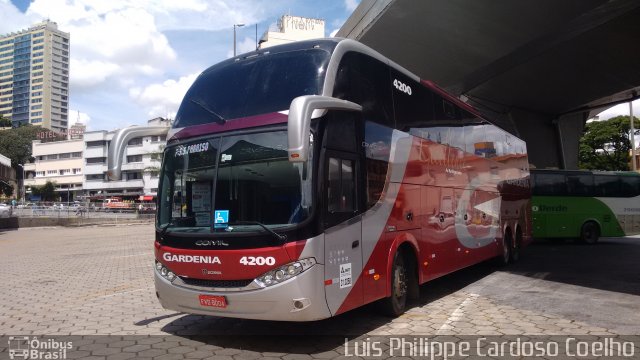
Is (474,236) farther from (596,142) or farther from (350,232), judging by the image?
(596,142)

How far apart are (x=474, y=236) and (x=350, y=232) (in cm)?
548

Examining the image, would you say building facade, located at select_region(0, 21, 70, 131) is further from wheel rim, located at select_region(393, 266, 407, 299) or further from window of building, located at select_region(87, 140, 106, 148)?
wheel rim, located at select_region(393, 266, 407, 299)

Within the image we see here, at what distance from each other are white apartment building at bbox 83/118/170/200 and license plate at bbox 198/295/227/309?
6534 cm

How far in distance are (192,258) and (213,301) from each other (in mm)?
580


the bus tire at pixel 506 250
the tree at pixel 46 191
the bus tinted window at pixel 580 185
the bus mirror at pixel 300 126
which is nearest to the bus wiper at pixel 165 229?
the bus mirror at pixel 300 126

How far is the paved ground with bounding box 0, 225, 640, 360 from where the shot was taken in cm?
576

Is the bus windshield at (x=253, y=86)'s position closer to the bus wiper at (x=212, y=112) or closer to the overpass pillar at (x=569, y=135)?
the bus wiper at (x=212, y=112)

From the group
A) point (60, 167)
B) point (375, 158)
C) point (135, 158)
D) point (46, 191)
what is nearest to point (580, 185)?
point (375, 158)

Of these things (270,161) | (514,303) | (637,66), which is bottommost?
(514,303)

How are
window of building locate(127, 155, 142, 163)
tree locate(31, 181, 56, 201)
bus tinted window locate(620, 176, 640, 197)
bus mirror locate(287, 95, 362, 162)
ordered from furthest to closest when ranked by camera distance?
1. tree locate(31, 181, 56, 201)
2. window of building locate(127, 155, 142, 163)
3. bus tinted window locate(620, 176, 640, 197)
4. bus mirror locate(287, 95, 362, 162)

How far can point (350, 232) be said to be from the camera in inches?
233

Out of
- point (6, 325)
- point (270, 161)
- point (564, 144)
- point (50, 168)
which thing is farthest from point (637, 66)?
point (50, 168)

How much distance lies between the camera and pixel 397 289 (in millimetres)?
7047

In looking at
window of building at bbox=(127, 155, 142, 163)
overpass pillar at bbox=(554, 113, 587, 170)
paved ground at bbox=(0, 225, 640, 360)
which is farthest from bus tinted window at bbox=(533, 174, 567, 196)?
window of building at bbox=(127, 155, 142, 163)
